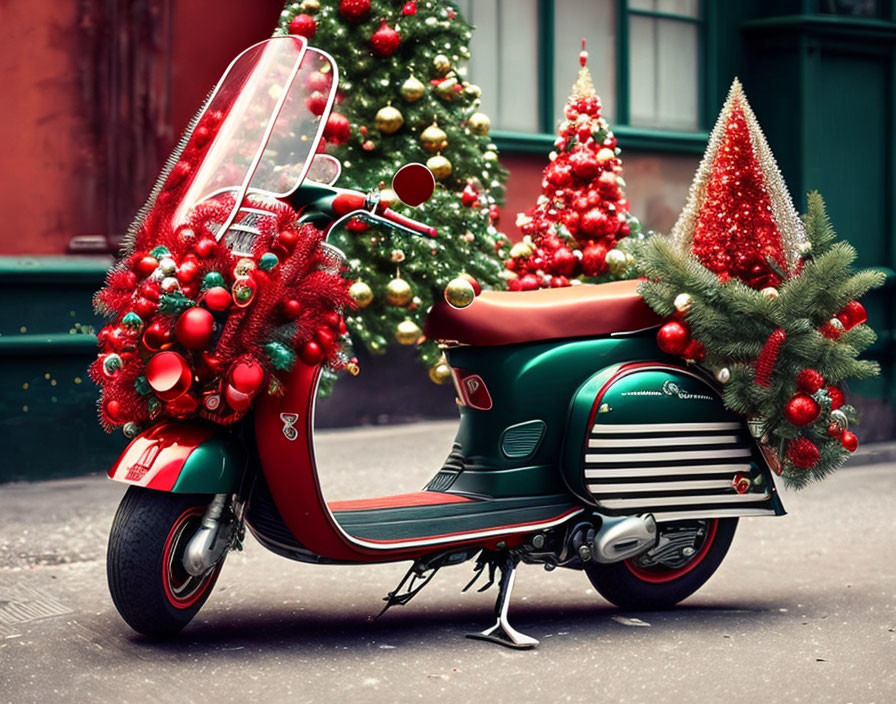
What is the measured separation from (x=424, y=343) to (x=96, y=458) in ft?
7.47

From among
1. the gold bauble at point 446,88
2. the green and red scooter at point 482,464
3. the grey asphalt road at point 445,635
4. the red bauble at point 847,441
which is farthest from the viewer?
the gold bauble at point 446,88

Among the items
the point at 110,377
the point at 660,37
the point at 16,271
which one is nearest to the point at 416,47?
the point at 16,271

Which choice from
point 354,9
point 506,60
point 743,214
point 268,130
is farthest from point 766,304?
point 506,60

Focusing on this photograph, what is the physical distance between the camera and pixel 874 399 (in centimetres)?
1091

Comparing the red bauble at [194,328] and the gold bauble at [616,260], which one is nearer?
the red bauble at [194,328]

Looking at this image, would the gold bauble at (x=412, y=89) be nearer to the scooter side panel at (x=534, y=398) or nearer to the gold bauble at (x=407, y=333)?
the gold bauble at (x=407, y=333)

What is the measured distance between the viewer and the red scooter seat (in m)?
5.20

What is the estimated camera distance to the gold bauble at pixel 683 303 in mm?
5219

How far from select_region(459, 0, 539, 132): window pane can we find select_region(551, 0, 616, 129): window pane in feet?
0.66

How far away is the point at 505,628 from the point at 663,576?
843mm

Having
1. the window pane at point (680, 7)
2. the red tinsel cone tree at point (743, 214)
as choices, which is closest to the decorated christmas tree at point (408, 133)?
the red tinsel cone tree at point (743, 214)

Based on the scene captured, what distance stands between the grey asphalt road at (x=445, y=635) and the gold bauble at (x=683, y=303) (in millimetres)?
1150

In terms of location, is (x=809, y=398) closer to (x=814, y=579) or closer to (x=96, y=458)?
(x=814, y=579)

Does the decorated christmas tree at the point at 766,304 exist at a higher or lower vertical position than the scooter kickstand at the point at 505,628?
higher
